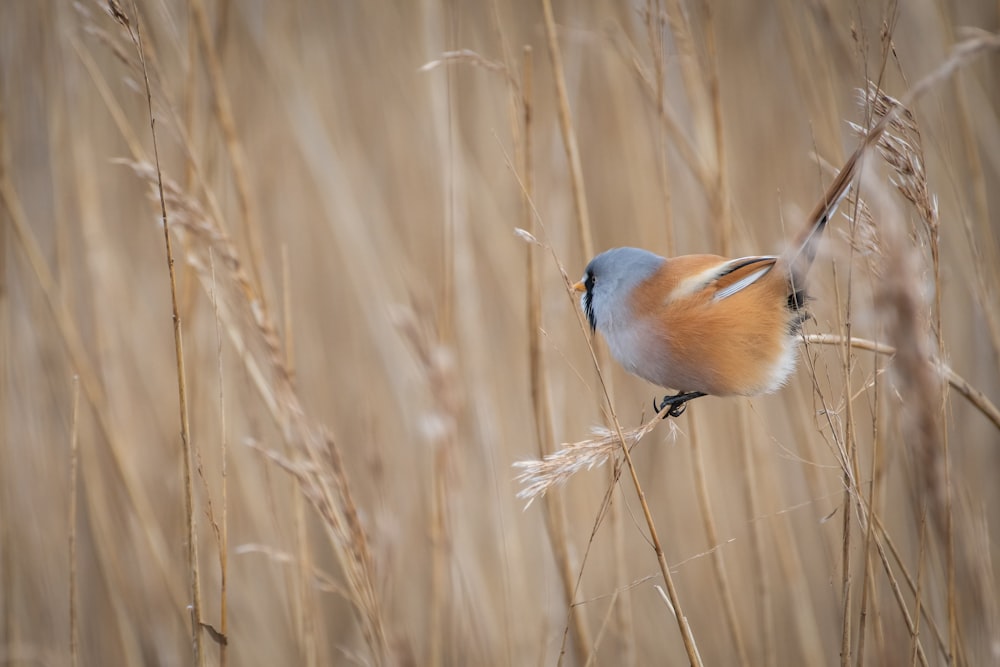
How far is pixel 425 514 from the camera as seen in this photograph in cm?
233

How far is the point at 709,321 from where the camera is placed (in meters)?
1.06

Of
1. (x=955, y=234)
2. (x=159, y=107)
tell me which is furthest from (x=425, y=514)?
(x=955, y=234)

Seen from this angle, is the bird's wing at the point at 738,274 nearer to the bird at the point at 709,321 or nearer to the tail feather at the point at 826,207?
the bird at the point at 709,321

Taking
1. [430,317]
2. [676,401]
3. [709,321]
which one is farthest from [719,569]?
[430,317]

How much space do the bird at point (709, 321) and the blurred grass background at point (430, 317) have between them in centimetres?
22

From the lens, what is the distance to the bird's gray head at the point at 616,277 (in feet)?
3.76

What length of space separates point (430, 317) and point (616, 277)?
1.05 feet

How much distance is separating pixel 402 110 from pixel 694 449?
1.46 meters

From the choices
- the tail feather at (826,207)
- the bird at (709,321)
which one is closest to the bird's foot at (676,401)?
the bird at (709,321)

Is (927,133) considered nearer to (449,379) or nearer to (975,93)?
(975,93)

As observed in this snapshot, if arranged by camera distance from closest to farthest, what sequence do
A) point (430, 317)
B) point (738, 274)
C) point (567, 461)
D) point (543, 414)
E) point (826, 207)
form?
point (826, 207), point (567, 461), point (738, 274), point (430, 317), point (543, 414)

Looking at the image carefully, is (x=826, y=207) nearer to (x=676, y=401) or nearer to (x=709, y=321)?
(x=709, y=321)

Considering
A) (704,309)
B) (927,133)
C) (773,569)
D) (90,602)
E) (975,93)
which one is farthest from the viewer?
(773,569)

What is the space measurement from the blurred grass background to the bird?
0.72 ft
